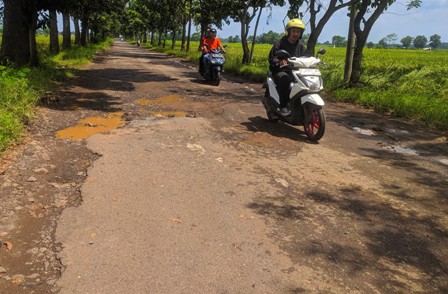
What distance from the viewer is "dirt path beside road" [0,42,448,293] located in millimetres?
2605

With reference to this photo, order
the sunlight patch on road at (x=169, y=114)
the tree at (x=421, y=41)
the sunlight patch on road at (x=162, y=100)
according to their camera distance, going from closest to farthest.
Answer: the sunlight patch on road at (x=169, y=114) < the sunlight patch on road at (x=162, y=100) < the tree at (x=421, y=41)

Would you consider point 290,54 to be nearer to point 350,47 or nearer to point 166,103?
point 166,103

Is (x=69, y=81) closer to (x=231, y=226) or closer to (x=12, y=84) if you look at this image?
(x=12, y=84)

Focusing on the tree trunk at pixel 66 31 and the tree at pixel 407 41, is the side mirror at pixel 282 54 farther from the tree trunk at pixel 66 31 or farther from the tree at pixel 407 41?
the tree at pixel 407 41

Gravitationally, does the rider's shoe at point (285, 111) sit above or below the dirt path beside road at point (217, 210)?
above

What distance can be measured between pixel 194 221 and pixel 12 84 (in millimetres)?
5505

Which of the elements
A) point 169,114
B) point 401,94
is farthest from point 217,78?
point 401,94

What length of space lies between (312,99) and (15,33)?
923 centimetres

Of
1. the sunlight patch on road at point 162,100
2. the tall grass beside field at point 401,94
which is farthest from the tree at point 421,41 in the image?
the sunlight patch on road at point 162,100

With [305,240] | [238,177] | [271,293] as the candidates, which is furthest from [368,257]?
[238,177]

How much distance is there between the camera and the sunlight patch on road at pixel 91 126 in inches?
225

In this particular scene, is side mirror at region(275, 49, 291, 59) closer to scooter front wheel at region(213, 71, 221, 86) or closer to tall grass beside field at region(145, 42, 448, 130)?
tall grass beside field at region(145, 42, 448, 130)

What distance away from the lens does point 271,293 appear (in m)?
2.45

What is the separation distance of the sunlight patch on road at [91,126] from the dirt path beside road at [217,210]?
0.04m
